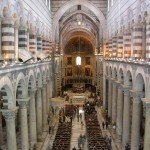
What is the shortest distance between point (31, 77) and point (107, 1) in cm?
1918

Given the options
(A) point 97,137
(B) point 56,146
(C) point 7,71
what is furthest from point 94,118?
(C) point 7,71

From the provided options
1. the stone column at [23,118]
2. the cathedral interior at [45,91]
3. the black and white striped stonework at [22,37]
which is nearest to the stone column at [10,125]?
the cathedral interior at [45,91]

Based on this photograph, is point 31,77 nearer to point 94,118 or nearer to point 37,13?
point 37,13

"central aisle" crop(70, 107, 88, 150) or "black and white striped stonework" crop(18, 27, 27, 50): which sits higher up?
"black and white striped stonework" crop(18, 27, 27, 50)

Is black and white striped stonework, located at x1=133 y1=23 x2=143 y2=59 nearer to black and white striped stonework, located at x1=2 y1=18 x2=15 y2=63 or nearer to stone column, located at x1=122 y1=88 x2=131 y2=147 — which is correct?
stone column, located at x1=122 y1=88 x2=131 y2=147

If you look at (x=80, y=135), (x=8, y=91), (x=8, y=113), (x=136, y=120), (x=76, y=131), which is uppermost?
(x=8, y=91)

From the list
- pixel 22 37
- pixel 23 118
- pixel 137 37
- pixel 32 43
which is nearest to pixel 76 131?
pixel 32 43

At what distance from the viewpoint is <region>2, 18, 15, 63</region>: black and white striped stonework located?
621 inches

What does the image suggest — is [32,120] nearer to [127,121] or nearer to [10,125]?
[10,125]

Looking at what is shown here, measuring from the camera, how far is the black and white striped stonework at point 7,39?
51.8ft

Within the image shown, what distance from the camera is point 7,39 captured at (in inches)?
625

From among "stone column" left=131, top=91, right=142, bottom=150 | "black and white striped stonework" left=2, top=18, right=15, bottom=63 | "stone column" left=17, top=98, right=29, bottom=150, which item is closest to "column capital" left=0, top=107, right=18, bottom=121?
"stone column" left=17, top=98, right=29, bottom=150

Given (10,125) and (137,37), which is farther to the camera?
(137,37)

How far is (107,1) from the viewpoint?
118 feet
